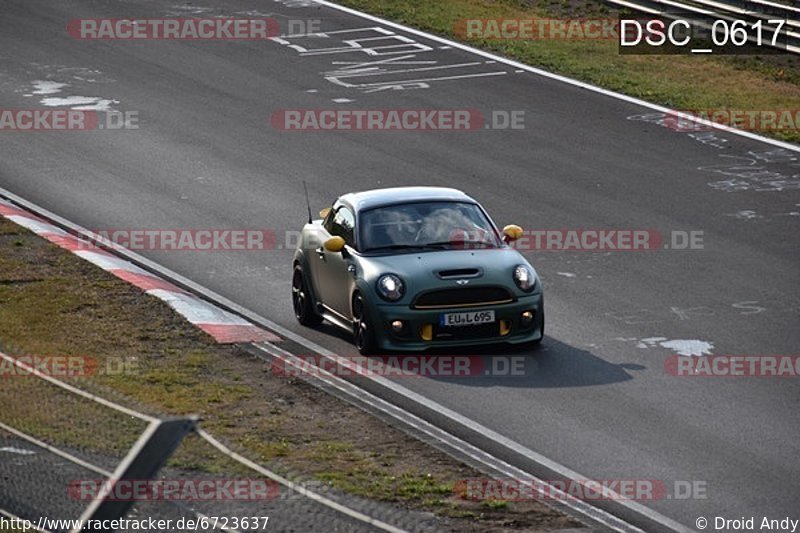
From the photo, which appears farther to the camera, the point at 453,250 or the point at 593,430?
the point at 453,250

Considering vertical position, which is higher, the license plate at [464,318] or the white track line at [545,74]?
the license plate at [464,318]

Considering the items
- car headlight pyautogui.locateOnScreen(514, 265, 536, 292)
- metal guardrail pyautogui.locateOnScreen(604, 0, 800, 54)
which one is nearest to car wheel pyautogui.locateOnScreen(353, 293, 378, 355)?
car headlight pyautogui.locateOnScreen(514, 265, 536, 292)

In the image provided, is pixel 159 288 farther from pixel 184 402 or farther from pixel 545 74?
pixel 545 74

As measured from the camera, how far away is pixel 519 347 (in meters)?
14.4

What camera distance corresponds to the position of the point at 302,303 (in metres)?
15.6

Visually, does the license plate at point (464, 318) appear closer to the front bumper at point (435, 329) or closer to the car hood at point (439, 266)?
the front bumper at point (435, 329)

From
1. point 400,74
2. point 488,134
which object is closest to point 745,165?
point 488,134

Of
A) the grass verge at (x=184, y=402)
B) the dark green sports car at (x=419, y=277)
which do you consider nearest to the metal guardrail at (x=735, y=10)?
the dark green sports car at (x=419, y=277)

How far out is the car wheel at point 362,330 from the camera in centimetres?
1413

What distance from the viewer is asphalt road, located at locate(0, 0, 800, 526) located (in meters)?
12.1

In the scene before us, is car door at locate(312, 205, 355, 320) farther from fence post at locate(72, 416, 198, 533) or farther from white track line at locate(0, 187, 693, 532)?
fence post at locate(72, 416, 198, 533)

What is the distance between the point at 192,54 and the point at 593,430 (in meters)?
19.0

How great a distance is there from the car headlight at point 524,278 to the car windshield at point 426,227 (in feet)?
2.05

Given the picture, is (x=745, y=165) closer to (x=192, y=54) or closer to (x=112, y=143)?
(x=112, y=143)
